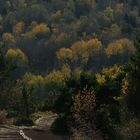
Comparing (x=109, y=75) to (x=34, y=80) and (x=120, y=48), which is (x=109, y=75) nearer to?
(x=34, y=80)

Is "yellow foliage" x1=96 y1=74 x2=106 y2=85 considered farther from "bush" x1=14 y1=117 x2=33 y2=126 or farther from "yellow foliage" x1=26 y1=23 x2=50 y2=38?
"yellow foliage" x1=26 y1=23 x2=50 y2=38

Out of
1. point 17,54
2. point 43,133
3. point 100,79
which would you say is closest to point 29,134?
point 43,133

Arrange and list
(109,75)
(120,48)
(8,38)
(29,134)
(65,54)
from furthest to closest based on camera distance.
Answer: (8,38) < (65,54) < (120,48) < (109,75) < (29,134)

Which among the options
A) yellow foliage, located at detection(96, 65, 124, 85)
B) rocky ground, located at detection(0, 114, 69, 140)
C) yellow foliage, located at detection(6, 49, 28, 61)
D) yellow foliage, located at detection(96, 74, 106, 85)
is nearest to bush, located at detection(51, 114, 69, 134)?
rocky ground, located at detection(0, 114, 69, 140)

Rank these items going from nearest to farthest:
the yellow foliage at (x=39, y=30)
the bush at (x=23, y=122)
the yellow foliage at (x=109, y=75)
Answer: the yellow foliage at (x=109, y=75), the bush at (x=23, y=122), the yellow foliage at (x=39, y=30)

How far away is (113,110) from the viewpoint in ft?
115

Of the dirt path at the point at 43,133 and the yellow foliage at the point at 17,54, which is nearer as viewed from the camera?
the dirt path at the point at 43,133

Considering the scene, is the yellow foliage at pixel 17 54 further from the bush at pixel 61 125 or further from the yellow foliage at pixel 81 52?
the bush at pixel 61 125

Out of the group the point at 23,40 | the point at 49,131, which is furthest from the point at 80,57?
the point at 49,131

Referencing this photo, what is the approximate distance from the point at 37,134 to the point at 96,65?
124 metres

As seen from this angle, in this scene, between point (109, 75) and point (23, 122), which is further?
point (23, 122)

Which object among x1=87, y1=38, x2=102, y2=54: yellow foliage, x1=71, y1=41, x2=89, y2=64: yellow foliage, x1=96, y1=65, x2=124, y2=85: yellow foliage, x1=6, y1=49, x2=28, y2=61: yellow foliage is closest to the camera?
x1=96, y1=65, x2=124, y2=85: yellow foliage

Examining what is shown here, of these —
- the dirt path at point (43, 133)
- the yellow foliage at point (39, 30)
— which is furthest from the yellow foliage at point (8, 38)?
Result: the dirt path at point (43, 133)

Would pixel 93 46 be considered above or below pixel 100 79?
above
